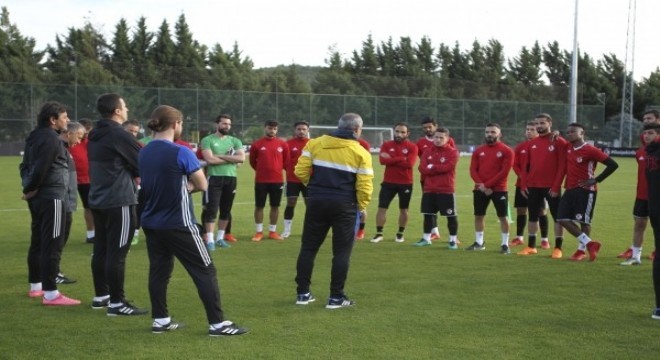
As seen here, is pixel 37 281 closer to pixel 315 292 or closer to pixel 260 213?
pixel 315 292

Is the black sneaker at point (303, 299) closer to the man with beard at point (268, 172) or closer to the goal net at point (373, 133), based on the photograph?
the man with beard at point (268, 172)

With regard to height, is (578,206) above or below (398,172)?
below

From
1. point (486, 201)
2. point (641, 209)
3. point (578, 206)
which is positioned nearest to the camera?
point (641, 209)

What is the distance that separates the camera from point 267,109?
48.5 metres

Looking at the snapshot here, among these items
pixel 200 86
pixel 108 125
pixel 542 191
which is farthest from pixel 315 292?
pixel 200 86

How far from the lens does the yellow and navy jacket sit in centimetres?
760

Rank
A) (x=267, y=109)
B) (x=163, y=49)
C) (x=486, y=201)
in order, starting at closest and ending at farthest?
(x=486, y=201) < (x=267, y=109) < (x=163, y=49)

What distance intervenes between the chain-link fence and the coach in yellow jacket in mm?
38029

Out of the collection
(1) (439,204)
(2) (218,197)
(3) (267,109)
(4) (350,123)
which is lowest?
(1) (439,204)

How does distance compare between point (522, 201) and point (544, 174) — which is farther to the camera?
point (522, 201)

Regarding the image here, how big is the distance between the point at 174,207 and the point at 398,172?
289 inches

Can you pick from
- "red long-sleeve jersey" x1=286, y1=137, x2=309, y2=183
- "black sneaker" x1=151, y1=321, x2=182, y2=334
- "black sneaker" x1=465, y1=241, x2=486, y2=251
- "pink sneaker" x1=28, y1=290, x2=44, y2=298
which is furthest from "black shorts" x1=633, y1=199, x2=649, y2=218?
"pink sneaker" x1=28, y1=290, x2=44, y2=298

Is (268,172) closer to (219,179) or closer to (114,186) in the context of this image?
(219,179)

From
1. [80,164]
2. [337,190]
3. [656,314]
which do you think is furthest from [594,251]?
[80,164]
